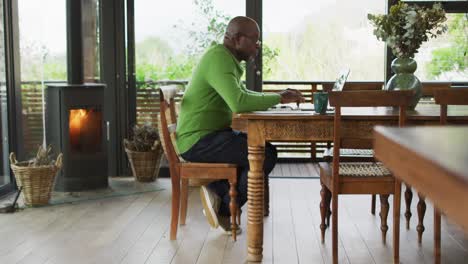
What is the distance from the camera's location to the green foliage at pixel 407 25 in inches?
146

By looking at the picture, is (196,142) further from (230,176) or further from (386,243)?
(386,243)

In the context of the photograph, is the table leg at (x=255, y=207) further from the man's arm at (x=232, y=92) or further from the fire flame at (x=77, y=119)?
the fire flame at (x=77, y=119)

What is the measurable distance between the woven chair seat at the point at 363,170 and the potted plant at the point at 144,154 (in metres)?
2.55

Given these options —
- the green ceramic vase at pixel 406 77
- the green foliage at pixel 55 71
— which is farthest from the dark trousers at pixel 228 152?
the green foliage at pixel 55 71

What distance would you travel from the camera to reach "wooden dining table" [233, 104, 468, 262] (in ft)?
10.8

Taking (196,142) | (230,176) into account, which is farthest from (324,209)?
(196,142)

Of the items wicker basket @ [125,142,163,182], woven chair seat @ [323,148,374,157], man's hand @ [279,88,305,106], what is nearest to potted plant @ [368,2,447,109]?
woven chair seat @ [323,148,374,157]

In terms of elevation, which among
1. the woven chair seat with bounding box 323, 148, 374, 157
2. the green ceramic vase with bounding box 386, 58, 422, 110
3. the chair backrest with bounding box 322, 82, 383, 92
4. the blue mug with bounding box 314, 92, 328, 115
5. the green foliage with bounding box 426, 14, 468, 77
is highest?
the green foliage with bounding box 426, 14, 468, 77

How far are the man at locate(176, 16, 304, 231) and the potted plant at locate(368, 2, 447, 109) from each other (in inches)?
25.0

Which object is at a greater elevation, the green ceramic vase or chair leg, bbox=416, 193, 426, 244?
the green ceramic vase

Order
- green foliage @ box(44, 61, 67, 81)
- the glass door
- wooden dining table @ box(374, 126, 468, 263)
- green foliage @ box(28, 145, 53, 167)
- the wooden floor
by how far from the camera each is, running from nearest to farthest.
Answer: wooden dining table @ box(374, 126, 468, 263) → the wooden floor → green foliage @ box(28, 145, 53, 167) → the glass door → green foliage @ box(44, 61, 67, 81)

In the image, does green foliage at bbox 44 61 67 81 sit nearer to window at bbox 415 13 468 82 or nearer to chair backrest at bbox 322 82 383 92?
chair backrest at bbox 322 82 383 92

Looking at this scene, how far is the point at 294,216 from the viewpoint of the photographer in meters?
4.44

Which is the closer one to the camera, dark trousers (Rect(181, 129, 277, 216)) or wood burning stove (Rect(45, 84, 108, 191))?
dark trousers (Rect(181, 129, 277, 216))
